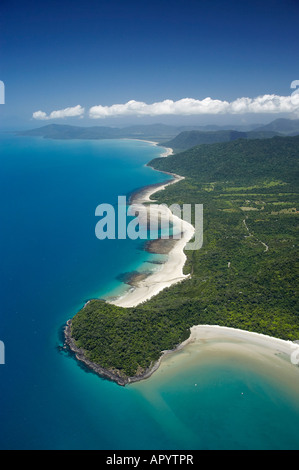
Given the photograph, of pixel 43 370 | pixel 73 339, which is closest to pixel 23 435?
pixel 43 370

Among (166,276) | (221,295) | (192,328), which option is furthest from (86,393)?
(166,276)

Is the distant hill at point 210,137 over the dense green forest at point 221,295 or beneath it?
over

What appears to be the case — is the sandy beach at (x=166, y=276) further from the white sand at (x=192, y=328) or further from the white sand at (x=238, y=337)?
the white sand at (x=238, y=337)

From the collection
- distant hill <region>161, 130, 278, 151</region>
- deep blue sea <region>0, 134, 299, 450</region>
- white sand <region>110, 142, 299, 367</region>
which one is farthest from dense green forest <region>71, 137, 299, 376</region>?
distant hill <region>161, 130, 278, 151</region>

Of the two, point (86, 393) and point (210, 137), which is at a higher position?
point (210, 137)

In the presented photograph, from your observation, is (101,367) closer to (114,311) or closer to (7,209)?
(114,311)

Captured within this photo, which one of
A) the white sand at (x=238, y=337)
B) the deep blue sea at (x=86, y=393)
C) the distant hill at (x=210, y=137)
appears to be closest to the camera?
the deep blue sea at (x=86, y=393)

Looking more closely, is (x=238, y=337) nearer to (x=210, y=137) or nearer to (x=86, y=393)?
(x=86, y=393)

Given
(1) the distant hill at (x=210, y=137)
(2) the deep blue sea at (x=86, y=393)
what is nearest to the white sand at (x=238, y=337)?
(2) the deep blue sea at (x=86, y=393)

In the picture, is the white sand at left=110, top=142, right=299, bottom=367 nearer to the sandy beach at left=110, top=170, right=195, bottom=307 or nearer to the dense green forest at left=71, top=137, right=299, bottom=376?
the sandy beach at left=110, top=170, right=195, bottom=307
